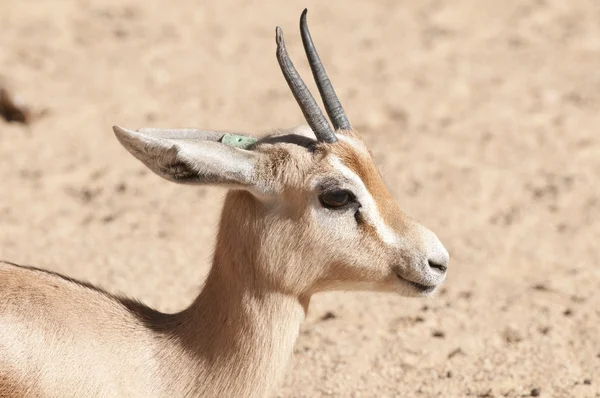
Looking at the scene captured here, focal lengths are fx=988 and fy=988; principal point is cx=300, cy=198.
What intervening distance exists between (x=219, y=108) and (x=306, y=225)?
19.4 ft

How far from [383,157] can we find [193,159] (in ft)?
16.5

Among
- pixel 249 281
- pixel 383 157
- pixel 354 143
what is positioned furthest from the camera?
pixel 383 157

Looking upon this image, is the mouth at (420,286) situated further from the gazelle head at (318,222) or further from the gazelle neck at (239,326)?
the gazelle neck at (239,326)

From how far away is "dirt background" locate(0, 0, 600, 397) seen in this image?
665cm

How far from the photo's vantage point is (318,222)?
193 inches

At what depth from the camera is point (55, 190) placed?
900 centimetres

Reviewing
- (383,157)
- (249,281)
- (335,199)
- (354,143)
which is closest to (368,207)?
(335,199)

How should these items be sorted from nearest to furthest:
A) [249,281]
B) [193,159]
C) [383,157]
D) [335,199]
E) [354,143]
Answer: [193,159] → [335,199] → [249,281] → [354,143] → [383,157]

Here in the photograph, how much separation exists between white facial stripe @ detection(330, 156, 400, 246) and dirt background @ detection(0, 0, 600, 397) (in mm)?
1499

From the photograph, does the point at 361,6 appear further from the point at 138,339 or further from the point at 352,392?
the point at 138,339

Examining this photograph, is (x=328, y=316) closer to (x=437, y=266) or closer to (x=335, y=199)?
(x=437, y=266)

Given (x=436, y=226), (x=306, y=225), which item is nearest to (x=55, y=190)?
(x=436, y=226)

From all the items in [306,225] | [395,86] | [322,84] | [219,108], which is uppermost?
[395,86]

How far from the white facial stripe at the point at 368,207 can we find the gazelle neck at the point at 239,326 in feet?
1.61
